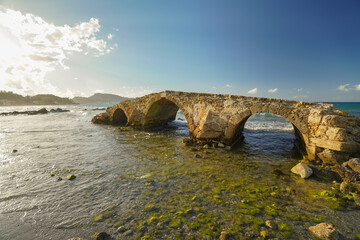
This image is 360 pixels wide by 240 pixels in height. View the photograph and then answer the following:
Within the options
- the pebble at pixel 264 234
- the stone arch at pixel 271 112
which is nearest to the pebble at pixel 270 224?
the pebble at pixel 264 234

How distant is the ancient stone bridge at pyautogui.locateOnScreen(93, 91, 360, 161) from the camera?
630 centimetres

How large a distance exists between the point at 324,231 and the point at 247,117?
687 cm

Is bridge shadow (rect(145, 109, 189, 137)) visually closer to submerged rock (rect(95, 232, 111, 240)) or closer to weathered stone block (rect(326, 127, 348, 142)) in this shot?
weathered stone block (rect(326, 127, 348, 142))

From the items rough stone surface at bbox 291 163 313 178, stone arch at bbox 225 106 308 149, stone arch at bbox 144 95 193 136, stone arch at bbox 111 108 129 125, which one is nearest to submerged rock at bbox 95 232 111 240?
rough stone surface at bbox 291 163 313 178

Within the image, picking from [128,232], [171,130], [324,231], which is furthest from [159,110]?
[324,231]

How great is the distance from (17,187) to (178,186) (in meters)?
5.10

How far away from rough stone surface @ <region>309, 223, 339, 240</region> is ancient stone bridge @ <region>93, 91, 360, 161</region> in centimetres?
447

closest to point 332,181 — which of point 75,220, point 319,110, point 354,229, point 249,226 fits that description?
point 354,229

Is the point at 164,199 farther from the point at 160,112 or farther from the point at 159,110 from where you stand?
the point at 160,112

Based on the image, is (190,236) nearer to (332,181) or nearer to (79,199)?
(79,199)

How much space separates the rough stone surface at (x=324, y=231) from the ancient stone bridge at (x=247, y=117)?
447 cm

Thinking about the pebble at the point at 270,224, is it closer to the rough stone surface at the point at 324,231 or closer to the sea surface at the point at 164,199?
the sea surface at the point at 164,199

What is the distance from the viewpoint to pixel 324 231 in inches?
122

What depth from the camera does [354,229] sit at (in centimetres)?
331
